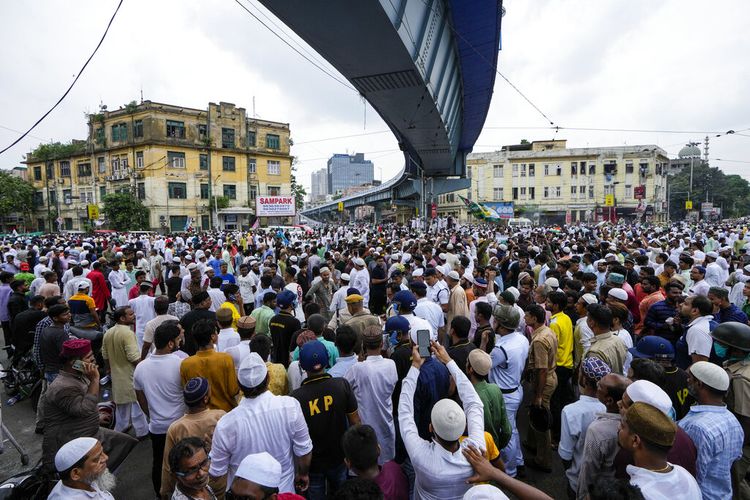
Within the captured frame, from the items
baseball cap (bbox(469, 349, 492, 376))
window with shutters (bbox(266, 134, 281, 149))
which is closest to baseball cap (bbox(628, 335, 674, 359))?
baseball cap (bbox(469, 349, 492, 376))

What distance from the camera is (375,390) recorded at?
10.7ft

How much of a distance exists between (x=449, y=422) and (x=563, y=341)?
2.95 metres

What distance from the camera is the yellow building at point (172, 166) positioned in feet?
126

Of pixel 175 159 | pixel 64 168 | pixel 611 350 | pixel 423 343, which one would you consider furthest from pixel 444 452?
pixel 64 168

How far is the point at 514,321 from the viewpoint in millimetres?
3893

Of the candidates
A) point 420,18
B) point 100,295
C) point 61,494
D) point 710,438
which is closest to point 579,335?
point 710,438

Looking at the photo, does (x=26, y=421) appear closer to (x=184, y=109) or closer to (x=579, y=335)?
(x=579, y=335)

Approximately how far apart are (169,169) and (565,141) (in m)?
55.9

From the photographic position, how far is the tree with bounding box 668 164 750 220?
209ft

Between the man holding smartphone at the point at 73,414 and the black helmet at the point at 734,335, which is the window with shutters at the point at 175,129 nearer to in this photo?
the man holding smartphone at the point at 73,414

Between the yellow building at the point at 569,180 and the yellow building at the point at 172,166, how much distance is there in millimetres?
29183

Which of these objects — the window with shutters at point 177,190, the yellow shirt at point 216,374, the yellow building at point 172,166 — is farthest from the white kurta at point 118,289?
the window with shutters at point 177,190

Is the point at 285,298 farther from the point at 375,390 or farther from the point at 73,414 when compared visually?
the point at 73,414

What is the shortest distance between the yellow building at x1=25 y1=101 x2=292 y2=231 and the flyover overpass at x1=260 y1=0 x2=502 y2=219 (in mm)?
30166
